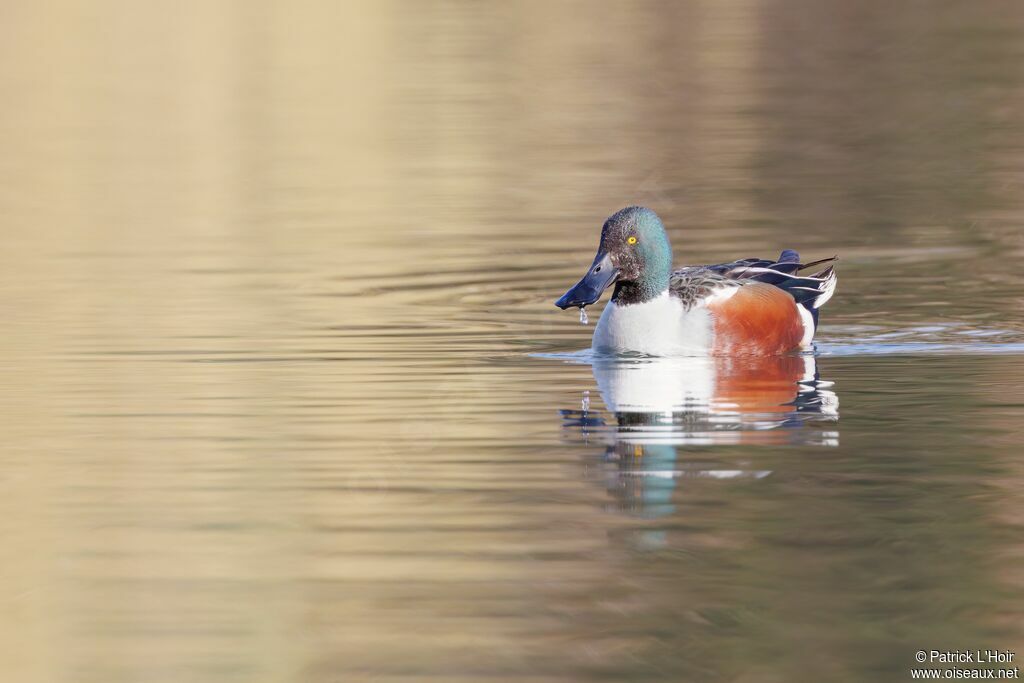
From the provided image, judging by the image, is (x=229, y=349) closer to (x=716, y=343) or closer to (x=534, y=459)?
(x=716, y=343)

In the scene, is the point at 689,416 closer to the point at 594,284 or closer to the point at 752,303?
the point at 752,303

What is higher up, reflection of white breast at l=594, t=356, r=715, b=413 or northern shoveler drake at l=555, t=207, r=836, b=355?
northern shoveler drake at l=555, t=207, r=836, b=355

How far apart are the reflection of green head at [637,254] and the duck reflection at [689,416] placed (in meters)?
0.49

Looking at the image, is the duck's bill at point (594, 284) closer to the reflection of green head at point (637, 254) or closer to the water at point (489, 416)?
the reflection of green head at point (637, 254)

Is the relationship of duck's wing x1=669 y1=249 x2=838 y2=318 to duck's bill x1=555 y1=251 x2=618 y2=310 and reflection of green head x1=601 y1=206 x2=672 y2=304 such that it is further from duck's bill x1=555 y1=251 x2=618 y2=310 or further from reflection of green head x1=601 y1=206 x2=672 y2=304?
duck's bill x1=555 y1=251 x2=618 y2=310

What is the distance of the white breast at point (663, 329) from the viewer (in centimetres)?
1280

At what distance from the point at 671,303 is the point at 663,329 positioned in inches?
7.6

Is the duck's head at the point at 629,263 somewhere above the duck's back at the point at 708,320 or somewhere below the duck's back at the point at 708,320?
above

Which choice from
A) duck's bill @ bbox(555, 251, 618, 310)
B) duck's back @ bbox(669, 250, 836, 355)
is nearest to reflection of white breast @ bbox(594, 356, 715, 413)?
duck's back @ bbox(669, 250, 836, 355)

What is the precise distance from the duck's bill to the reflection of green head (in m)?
0.05

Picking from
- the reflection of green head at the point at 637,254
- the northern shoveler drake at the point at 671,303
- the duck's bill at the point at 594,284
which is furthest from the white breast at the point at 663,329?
the duck's bill at the point at 594,284

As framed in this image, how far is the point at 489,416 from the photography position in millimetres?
10828

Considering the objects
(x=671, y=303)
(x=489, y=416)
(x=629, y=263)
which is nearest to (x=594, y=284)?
(x=629, y=263)

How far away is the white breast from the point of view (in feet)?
42.0
